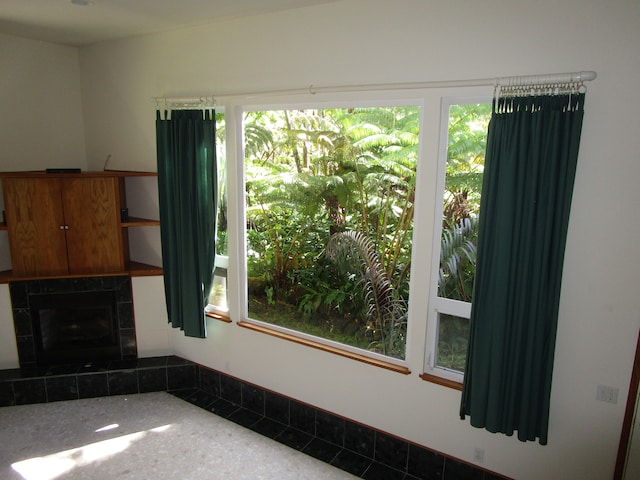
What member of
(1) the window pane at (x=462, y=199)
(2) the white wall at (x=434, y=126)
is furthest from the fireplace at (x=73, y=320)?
(1) the window pane at (x=462, y=199)

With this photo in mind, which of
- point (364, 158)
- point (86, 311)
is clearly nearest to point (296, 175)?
point (364, 158)

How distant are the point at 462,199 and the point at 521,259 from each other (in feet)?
1.82

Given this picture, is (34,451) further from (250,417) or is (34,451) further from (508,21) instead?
(508,21)

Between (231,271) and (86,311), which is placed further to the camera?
(86,311)

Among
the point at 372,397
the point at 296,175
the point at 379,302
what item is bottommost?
the point at 372,397

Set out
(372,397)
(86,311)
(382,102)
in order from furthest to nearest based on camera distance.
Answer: (86,311) → (372,397) → (382,102)

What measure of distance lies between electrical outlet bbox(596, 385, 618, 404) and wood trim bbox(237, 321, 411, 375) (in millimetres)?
1008

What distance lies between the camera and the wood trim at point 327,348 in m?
2.79

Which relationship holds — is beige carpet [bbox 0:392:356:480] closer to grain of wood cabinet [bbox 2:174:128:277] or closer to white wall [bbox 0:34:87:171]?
grain of wood cabinet [bbox 2:174:128:277]

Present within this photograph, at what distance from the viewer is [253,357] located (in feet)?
11.4

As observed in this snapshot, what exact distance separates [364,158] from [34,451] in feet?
10.4

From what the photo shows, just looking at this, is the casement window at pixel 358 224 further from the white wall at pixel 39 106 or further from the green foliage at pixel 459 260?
the white wall at pixel 39 106

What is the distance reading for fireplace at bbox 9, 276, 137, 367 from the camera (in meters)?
3.58

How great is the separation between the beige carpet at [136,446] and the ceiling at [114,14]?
2907mm
